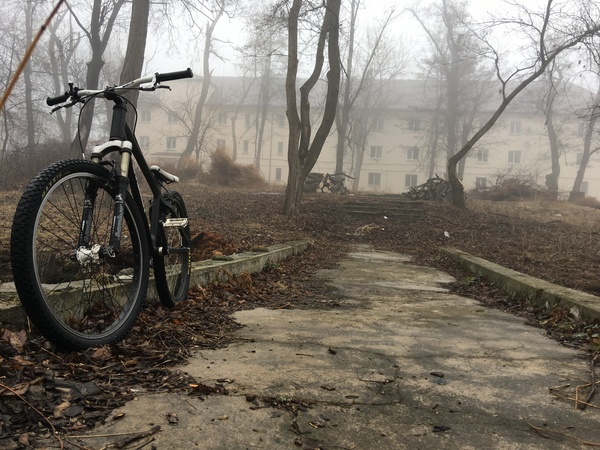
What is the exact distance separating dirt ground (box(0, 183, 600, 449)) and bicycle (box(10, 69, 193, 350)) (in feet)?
0.68

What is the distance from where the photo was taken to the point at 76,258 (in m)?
2.51

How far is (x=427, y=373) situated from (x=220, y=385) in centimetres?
104

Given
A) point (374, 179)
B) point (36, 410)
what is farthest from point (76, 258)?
point (374, 179)

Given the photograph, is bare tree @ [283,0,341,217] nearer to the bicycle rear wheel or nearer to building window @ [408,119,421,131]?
the bicycle rear wheel

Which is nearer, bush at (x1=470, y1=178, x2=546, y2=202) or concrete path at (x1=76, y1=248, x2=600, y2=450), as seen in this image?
concrete path at (x1=76, y1=248, x2=600, y2=450)

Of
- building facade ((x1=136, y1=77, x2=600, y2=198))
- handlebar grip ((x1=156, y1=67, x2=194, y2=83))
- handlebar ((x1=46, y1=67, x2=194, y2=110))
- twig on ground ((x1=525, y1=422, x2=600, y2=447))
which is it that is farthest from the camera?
building facade ((x1=136, y1=77, x2=600, y2=198))

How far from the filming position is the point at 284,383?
7.27 ft

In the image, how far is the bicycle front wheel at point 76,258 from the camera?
84.8 inches

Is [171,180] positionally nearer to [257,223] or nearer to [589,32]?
[257,223]

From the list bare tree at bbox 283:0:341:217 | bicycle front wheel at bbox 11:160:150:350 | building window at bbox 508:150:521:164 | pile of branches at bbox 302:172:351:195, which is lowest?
bicycle front wheel at bbox 11:160:150:350

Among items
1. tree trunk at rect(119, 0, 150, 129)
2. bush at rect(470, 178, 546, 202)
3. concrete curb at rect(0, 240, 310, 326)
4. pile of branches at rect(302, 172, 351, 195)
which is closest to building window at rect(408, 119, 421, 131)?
bush at rect(470, 178, 546, 202)

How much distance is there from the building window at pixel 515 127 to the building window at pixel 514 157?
7.68 ft

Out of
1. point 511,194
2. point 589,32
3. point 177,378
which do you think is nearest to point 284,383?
point 177,378

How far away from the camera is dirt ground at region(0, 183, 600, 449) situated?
1915mm
